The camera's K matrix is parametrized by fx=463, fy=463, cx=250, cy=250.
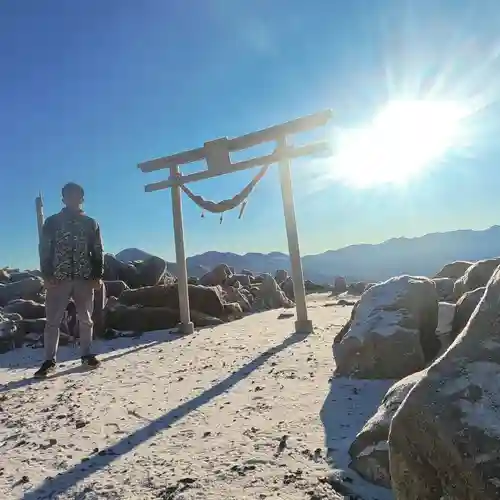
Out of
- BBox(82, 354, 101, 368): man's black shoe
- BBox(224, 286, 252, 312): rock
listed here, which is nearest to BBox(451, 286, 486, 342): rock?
BBox(82, 354, 101, 368): man's black shoe

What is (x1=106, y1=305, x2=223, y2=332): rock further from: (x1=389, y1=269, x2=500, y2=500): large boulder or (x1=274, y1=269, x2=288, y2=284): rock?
(x1=274, y1=269, x2=288, y2=284): rock

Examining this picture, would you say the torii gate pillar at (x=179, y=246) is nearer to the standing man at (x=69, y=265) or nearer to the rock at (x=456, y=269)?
the standing man at (x=69, y=265)

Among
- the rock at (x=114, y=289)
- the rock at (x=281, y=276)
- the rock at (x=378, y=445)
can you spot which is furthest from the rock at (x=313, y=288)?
the rock at (x=378, y=445)

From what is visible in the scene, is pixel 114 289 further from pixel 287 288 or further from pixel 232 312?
pixel 287 288

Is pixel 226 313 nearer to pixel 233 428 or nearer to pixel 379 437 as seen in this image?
pixel 233 428

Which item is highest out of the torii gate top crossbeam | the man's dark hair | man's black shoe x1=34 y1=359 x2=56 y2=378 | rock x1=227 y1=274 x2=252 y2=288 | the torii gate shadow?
the torii gate top crossbeam

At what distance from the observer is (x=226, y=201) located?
830 centimetres

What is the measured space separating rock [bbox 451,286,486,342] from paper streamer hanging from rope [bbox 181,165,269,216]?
4.31 metres

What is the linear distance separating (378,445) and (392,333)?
185 cm

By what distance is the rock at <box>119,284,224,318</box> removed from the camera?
961cm

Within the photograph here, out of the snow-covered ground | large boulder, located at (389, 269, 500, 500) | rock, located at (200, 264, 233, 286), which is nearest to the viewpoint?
large boulder, located at (389, 269, 500, 500)

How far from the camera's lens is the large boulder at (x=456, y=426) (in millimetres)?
1438

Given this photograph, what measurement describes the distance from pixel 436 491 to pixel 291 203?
6.26 m

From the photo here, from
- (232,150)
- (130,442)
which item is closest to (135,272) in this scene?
(232,150)
